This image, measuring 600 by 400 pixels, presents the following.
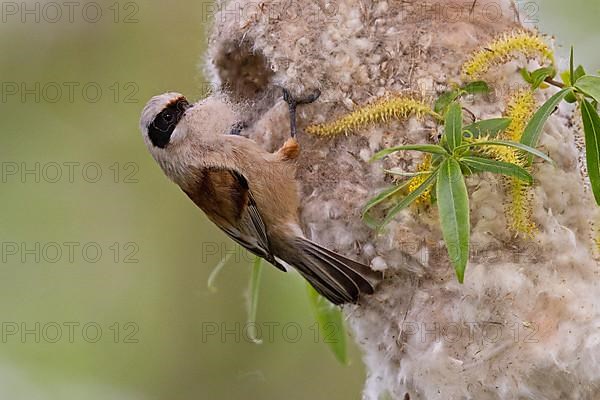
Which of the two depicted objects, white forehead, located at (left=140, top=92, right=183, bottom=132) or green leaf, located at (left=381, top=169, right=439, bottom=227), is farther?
white forehead, located at (left=140, top=92, right=183, bottom=132)

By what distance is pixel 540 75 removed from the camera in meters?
2.07

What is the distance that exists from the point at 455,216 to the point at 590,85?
0.44 m

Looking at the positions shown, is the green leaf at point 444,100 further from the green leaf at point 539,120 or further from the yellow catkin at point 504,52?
the green leaf at point 539,120

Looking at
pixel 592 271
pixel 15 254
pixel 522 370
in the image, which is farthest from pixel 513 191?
pixel 15 254

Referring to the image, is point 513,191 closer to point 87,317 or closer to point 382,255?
point 382,255

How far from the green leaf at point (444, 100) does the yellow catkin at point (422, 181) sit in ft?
0.42

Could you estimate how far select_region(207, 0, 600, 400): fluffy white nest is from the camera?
6.55 ft

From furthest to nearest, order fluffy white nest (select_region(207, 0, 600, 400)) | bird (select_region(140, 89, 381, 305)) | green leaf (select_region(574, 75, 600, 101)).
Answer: bird (select_region(140, 89, 381, 305)), fluffy white nest (select_region(207, 0, 600, 400)), green leaf (select_region(574, 75, 600, 101))

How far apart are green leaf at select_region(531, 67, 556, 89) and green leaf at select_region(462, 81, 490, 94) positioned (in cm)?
12

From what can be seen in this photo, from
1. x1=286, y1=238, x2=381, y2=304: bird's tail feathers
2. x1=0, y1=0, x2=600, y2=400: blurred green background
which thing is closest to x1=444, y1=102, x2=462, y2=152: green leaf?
x1=286, y1=238, x2=381, y2=304: bird's tail feathers

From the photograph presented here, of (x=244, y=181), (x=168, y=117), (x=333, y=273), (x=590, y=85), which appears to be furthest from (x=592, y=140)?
(x=168, y=117)

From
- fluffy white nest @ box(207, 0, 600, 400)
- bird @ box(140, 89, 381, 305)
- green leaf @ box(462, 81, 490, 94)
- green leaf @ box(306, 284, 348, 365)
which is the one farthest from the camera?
green leaf @ box(306, 284, 348, 365)

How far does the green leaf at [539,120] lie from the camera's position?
1912mm

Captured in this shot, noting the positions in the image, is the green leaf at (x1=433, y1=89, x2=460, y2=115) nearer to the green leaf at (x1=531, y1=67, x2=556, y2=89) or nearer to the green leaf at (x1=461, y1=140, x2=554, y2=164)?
the green leaf at (x1=531, y1=67, x2=556, y2=89)
